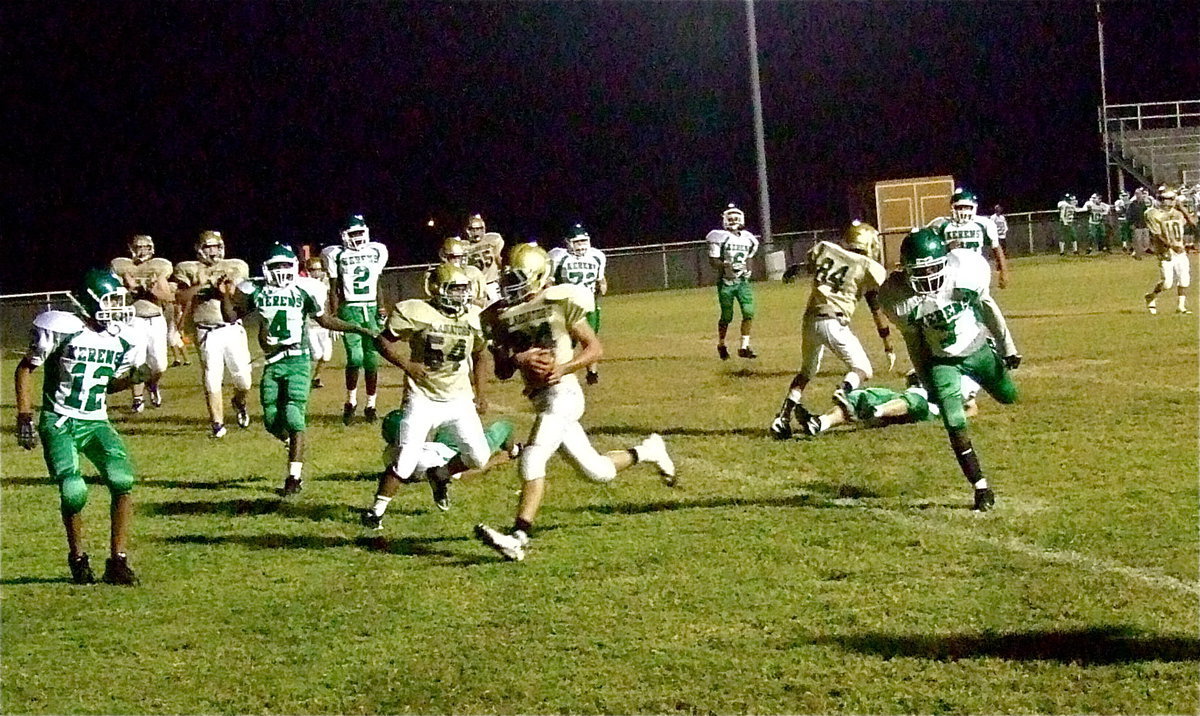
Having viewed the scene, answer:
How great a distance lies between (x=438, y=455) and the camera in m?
7.37

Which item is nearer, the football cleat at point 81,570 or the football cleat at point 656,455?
the football cleat at point 81,570

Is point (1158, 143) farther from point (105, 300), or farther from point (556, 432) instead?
point (105, 300)

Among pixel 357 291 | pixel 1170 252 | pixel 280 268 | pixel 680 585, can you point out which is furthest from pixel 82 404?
pixel 1170 252

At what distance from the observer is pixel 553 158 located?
41844mm

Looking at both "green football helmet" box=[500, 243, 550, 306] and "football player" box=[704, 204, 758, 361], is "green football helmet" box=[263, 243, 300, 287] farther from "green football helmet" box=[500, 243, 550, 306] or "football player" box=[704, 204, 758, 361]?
"football player" box=[704, 204, 758, 361]

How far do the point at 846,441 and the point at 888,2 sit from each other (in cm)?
3646

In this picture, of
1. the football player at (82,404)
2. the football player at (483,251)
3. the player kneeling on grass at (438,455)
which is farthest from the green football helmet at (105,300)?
the football player at (483,251)

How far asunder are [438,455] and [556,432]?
119cm

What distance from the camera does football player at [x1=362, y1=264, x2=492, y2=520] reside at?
6.98 meters

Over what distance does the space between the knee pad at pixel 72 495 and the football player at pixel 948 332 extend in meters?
4.36

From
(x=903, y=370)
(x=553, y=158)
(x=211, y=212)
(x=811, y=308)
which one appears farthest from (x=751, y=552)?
(x=553, y=158)

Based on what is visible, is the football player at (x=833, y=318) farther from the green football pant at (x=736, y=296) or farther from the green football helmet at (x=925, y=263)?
the green football pant at (x=736, y=296)

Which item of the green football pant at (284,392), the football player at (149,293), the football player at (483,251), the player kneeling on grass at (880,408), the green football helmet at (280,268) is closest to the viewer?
the player kneeling on grass at (880,408)

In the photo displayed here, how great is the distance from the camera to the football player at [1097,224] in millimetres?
35750
